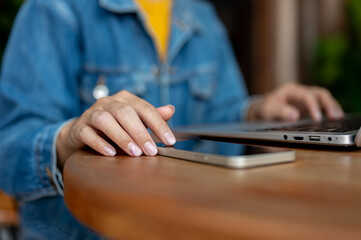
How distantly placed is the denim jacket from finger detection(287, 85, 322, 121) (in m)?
0.27

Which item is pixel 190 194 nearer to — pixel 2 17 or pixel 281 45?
pixel 2 17

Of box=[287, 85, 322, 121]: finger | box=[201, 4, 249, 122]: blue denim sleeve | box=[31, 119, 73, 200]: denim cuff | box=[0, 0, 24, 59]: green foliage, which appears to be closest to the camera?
box=[31, 119, 73, 200]: denim cuff

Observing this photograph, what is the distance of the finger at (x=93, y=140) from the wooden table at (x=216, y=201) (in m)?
0.08

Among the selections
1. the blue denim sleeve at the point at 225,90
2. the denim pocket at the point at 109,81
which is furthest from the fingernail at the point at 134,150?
the blue denim sleeve at the point at 225,90

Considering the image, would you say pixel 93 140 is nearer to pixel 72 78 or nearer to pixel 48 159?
pixel 48 159

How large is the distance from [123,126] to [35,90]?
456 millimetres

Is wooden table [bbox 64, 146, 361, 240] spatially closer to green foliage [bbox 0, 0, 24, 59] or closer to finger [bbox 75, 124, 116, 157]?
finger [bbox 75, 124, 116, 157]

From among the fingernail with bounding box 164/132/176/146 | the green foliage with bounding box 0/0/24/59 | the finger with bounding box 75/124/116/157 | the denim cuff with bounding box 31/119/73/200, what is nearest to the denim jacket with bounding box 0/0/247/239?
the denim cuff with bounding box 31/119/73/200

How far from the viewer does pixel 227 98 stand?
4.45 feet

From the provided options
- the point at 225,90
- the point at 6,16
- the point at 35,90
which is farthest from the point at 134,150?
the point at 6,16

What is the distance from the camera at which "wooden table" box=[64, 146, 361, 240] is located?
195mm

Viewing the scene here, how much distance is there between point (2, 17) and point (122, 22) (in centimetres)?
141

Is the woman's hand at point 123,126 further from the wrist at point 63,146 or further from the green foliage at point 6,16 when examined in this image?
the green foliage at point 6,16

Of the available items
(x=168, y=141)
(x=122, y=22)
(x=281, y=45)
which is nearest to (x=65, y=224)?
(x=168, y=141)
